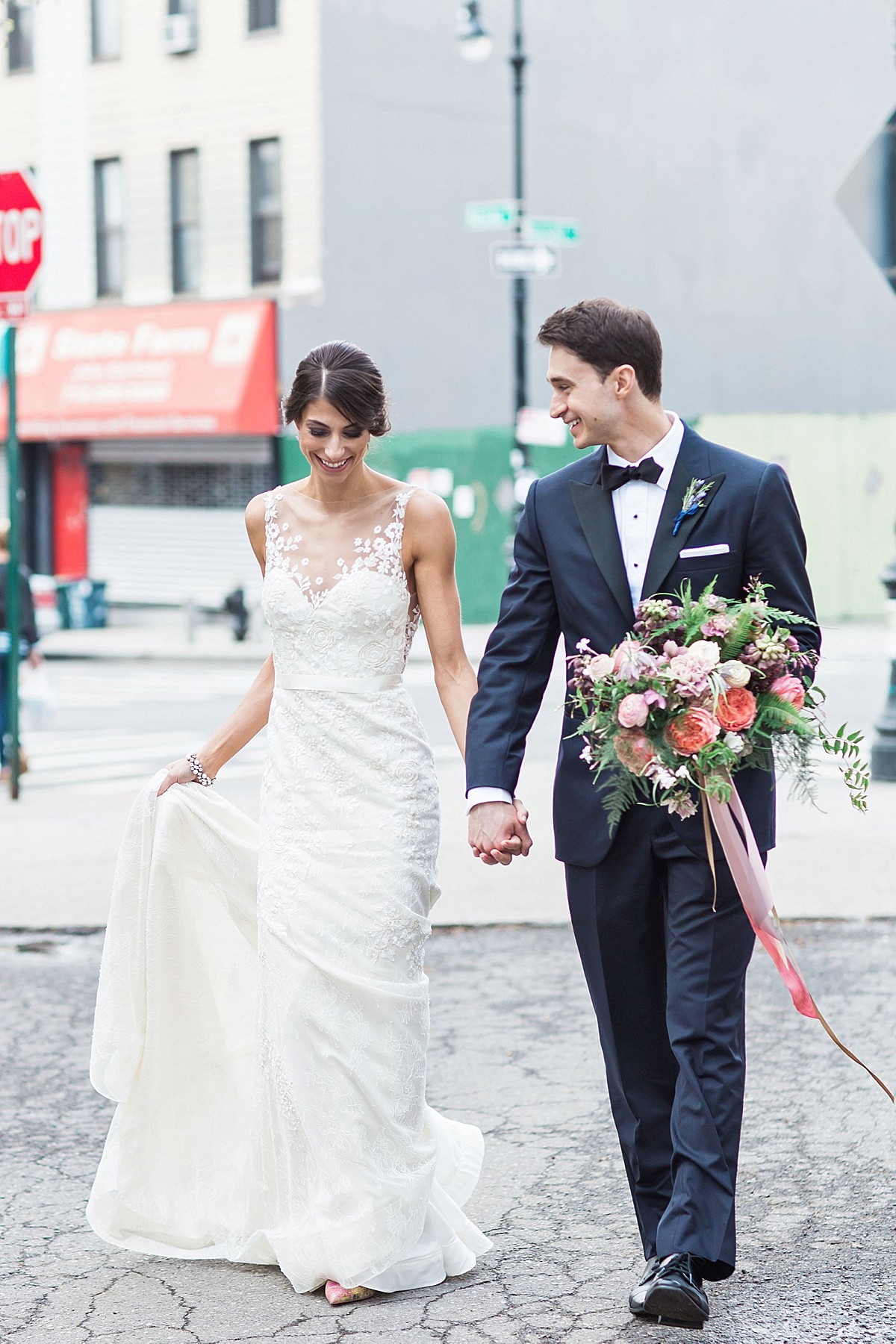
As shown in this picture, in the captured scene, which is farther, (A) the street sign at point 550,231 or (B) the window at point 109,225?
(B) the window at point 109,225

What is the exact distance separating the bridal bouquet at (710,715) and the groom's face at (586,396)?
1.27 ft

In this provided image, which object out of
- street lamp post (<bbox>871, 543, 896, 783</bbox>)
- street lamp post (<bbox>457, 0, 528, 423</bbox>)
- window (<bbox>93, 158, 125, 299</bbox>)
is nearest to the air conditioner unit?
window (<bbox>93, 158, 125, 299</bbox>)

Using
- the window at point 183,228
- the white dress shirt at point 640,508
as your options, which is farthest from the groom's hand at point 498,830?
the window at point 183,228

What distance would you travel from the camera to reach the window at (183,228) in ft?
86.9

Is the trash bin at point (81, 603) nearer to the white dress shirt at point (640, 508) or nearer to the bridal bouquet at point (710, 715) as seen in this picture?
the white dress shirt at point (640, 508)

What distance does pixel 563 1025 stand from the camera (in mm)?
6000

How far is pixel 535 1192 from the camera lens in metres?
4.45

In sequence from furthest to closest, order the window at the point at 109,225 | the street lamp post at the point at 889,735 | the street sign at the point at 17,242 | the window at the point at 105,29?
the window at the point at 109,225 → the window at the point at 105,29 → the street lamp post at the point at 889,735 → the street sign at the point at 17,242

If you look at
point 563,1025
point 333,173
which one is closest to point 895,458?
point 333,173

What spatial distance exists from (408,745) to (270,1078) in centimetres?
83

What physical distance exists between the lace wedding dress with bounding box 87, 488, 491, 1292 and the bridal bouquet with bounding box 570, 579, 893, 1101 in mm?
730

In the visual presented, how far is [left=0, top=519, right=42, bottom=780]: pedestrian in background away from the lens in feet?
37.9

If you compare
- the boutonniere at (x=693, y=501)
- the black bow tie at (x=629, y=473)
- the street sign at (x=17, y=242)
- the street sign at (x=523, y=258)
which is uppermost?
the street sign at (x=523, y=258)

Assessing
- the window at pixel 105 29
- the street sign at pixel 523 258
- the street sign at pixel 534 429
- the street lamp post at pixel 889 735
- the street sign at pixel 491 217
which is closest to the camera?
the street lamp post at pixel 889 735
